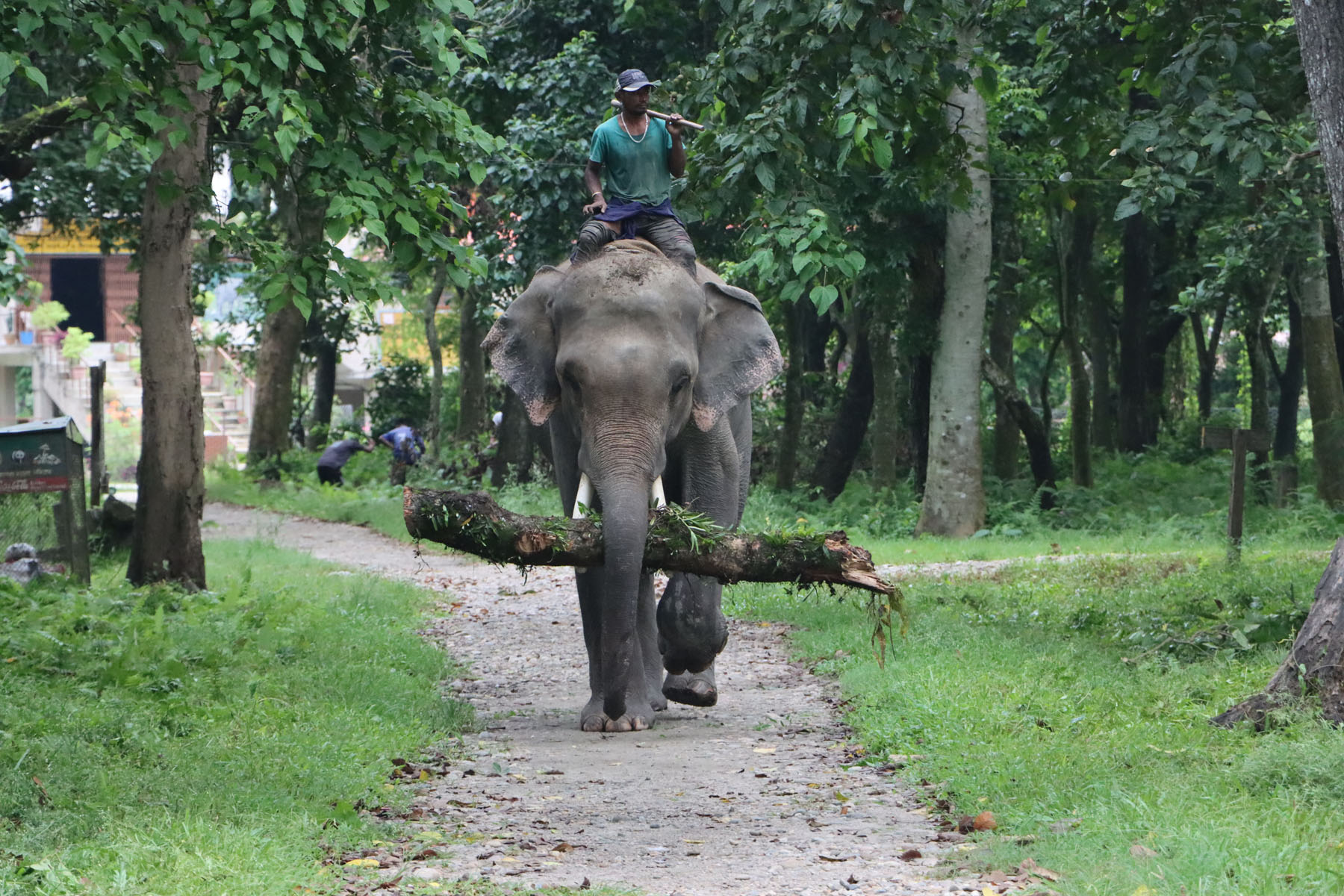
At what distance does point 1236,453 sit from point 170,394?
8638mm

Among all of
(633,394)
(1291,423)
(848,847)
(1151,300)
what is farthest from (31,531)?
(1291,423)

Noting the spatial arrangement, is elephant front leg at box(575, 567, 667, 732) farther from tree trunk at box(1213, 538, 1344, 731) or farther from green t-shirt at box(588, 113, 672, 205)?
tree trunk at box(1213, 538, 1344, 731)

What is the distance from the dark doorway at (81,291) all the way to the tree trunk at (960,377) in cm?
3801

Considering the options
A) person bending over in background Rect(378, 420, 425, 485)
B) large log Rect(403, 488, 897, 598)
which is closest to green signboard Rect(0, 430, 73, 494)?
large log Rect(403, 488, 897, 598)

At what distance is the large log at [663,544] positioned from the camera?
7000 millimetres

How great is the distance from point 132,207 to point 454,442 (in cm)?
850

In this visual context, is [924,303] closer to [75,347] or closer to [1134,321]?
[1134,321]

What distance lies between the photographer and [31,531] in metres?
13.4

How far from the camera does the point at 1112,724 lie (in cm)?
747

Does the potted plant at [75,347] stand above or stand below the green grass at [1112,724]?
above

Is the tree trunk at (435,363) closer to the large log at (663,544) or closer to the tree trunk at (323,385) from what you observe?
the tree trunk at (323,385)

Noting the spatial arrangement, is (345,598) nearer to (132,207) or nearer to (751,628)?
(751,628)

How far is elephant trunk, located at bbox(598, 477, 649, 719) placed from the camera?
23.7 ft

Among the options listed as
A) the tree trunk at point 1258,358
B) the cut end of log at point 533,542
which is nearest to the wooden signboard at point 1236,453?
the cut end of log at point 533,542
